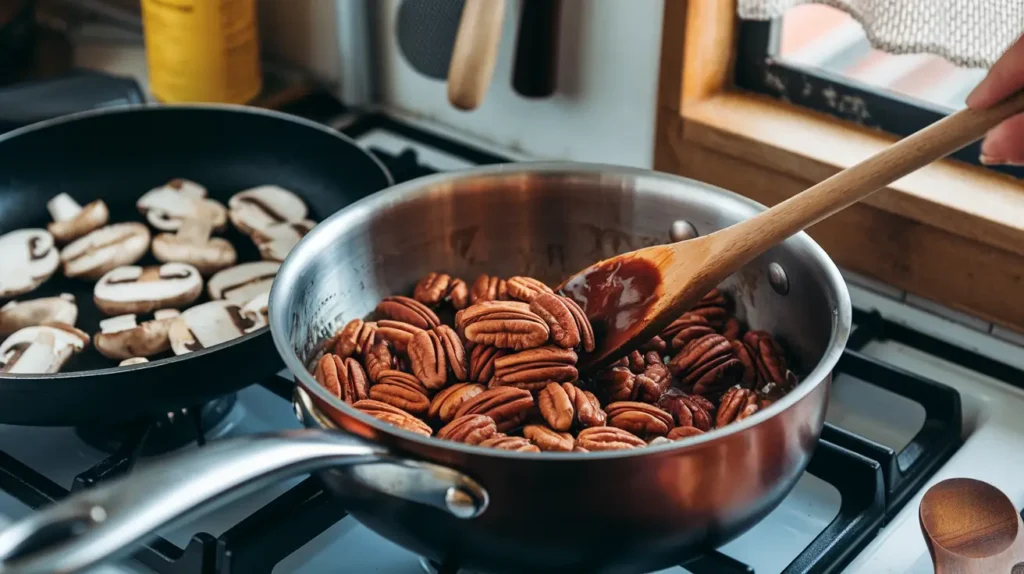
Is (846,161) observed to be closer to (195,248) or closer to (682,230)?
(682,230)

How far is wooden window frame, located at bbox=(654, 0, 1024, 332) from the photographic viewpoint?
2.75 ft

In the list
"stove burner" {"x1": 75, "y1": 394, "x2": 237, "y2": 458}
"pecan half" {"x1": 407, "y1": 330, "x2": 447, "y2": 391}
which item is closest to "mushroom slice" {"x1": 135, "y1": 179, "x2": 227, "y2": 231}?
"stove burner" {"x1": 75, "y1": 394, "x2": 237, "y2": 458}

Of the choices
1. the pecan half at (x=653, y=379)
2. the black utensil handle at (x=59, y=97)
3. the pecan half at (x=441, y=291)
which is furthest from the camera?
the black utensil handle at (x=59, y=97)

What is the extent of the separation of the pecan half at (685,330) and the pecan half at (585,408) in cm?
11

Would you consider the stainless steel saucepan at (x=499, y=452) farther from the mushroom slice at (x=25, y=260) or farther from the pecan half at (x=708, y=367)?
the mushroom slice at (x=25, y=260)

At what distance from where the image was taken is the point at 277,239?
0.97 m

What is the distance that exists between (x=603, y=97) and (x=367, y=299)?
350 millimetres

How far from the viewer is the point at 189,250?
3.16 ft

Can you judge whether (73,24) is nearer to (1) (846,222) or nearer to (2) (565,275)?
(2) (565,275)

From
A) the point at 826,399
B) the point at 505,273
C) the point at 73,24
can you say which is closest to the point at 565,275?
the point at 505,273

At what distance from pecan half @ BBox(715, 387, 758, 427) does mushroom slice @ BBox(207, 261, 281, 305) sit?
41cm

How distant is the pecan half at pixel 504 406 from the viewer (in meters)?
0.67

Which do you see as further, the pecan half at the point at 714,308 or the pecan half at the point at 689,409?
the pecan half at the point at 714,308

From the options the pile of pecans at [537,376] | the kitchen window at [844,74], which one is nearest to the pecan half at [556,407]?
the pile of pecans at [537,376]
